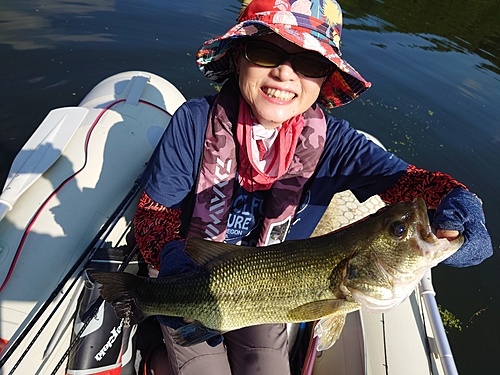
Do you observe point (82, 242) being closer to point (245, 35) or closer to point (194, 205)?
point (194, 205)

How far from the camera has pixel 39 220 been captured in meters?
2.39

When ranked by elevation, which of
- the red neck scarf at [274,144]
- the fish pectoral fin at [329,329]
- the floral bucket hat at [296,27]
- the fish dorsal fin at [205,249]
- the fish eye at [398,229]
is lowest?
the fish pectoral fin at [329,329]

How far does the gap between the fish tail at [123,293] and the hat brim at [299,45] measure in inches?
50.4

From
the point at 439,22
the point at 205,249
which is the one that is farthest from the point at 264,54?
the point at 439,22

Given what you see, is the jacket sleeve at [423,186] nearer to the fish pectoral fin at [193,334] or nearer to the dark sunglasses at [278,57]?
the dark sunglasses at [278,57]

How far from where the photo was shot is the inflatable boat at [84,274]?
6.87ft

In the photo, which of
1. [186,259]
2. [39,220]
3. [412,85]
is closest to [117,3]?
[412,85]

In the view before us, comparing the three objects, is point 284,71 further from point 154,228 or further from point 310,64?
point 154,228

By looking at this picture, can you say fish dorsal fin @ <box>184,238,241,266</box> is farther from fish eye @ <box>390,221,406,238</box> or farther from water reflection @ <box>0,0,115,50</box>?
water reflection @ <box>0,0,115,50</box>

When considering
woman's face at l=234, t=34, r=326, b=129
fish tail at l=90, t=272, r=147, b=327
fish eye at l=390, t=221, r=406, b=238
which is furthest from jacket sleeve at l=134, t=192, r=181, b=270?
fish eye at l=390, t=221, r=406, b=238

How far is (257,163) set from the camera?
215 cm

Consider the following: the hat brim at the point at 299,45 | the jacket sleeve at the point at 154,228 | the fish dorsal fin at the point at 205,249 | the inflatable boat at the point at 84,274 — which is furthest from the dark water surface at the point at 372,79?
the fish dorsal fin at the point at 205,249

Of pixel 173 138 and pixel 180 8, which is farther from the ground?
pixel 173 138

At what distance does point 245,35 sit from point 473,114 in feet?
23.7
